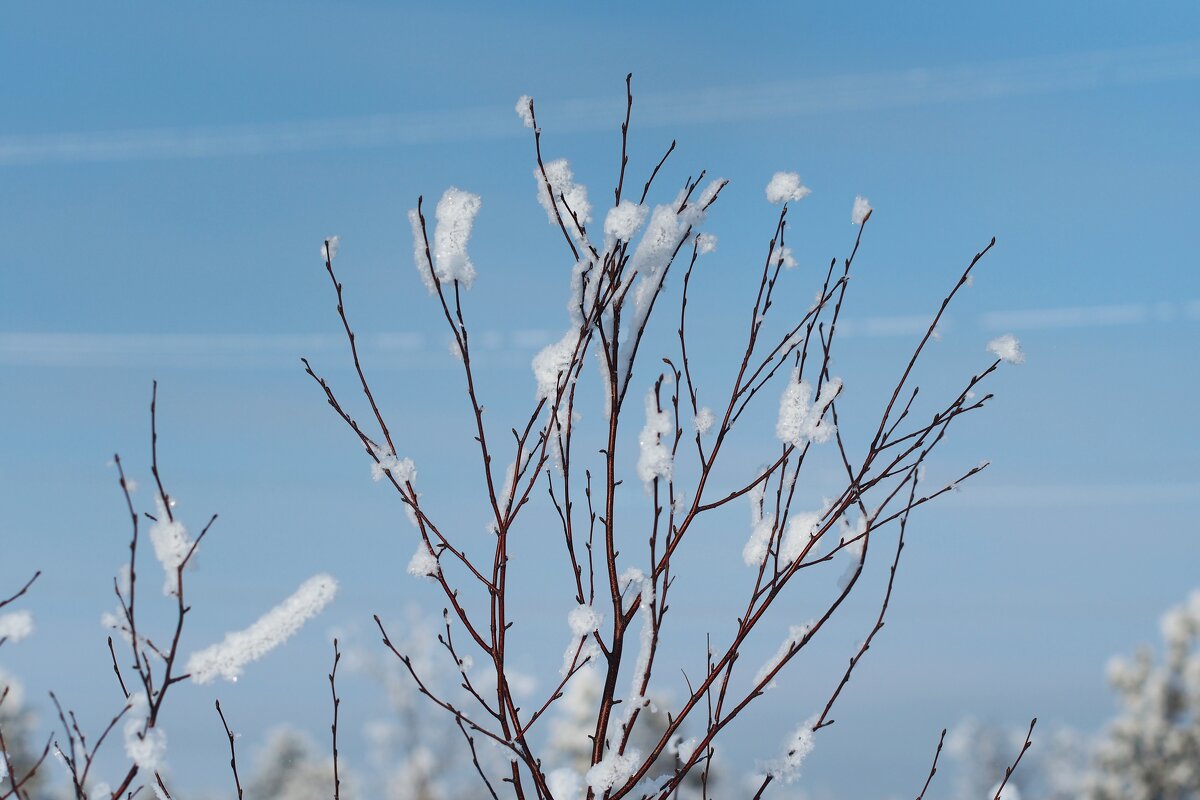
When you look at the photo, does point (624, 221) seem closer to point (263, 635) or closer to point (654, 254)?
point (654, 254)

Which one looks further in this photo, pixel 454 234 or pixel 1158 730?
pixel 1158 730

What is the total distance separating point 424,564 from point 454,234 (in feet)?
2.47

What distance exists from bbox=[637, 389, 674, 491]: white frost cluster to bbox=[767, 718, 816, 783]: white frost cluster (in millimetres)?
652

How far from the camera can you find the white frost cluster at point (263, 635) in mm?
2170

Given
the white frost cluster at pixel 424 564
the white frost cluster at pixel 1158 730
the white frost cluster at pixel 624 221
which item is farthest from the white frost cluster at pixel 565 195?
the white frost cluster at pixel 1158 730

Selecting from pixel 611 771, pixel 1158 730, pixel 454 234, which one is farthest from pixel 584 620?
pixel 1158 730

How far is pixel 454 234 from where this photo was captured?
2527 millimetres

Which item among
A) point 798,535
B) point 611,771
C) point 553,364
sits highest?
point 553,364

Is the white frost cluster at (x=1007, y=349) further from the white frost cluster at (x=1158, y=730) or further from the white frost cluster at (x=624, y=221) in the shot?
the white frost cluster at (x=1158, y=730)

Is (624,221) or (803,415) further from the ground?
(624,221)

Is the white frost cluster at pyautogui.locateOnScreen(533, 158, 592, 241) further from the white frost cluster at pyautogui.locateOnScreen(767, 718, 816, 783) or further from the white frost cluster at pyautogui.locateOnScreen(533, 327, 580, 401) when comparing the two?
the white frost cluster at pyautogui.locateOnScreen(767, 718, 816, 783)

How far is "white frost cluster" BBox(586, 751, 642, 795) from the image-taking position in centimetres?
230

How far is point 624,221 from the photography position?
2.45 meters

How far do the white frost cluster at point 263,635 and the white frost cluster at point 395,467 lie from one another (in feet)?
0.91
